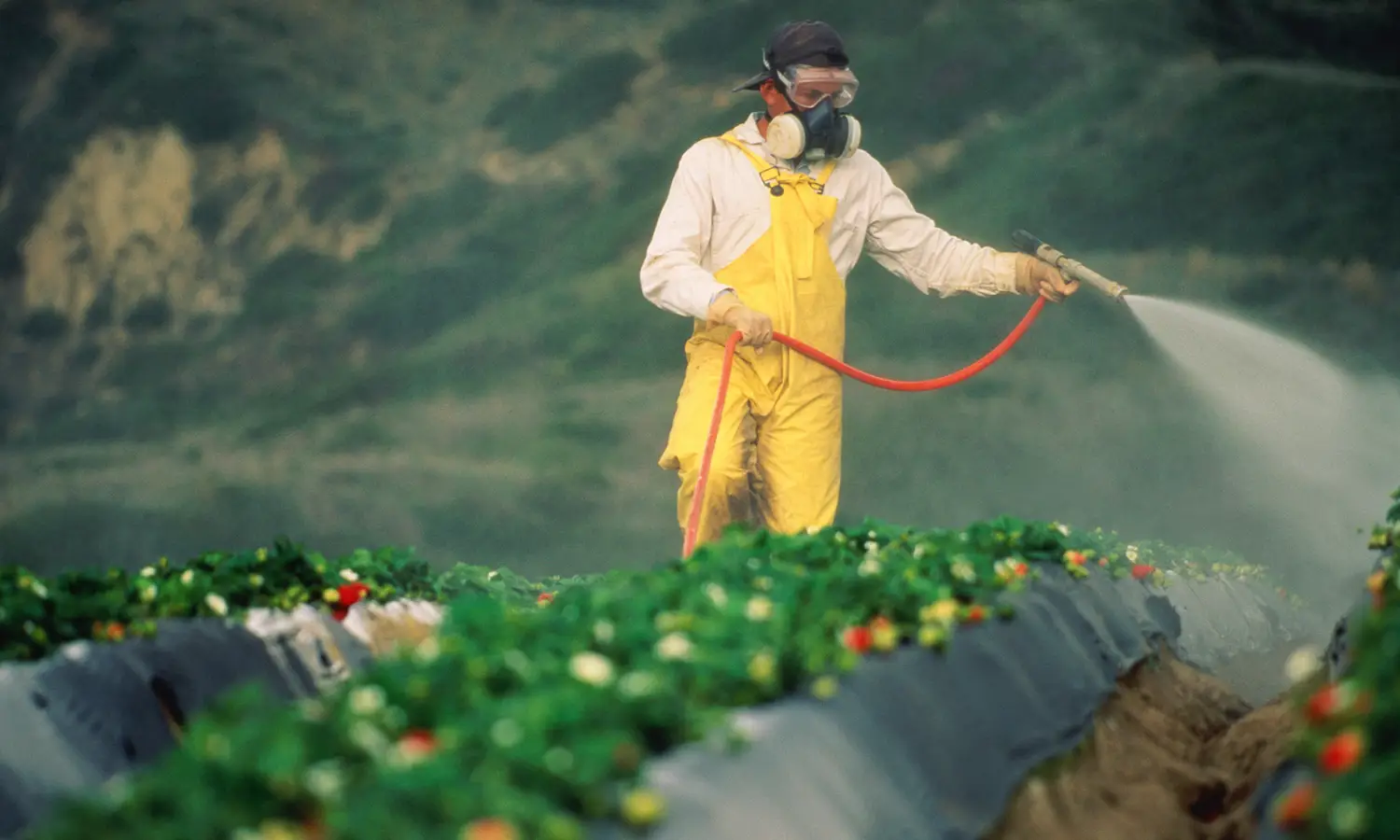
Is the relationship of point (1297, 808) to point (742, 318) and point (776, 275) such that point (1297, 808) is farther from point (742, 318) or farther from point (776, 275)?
point (776, 275)

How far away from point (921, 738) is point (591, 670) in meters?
0.84

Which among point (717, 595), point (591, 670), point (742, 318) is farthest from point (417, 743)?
point (742, 318)

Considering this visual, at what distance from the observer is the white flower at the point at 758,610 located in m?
3.03

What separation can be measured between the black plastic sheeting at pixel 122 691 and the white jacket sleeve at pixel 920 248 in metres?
2.95

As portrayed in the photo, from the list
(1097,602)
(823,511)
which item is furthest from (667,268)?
(1097,602)

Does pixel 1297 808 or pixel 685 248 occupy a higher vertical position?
pixel 685 248

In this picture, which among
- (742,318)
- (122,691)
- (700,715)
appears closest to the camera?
(700,715)

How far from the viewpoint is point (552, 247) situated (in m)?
10.2

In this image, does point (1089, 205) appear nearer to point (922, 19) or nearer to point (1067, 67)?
point (1067, 67)

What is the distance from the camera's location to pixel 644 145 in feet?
33.4

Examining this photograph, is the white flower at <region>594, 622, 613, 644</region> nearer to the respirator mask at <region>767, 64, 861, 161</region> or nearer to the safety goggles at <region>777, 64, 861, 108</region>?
the respirator mask at <region>767, 64, 861, 161</region>

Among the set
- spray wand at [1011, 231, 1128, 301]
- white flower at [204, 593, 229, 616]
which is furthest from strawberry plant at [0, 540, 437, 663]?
spray wand at [1011, 231, 1128, 301]

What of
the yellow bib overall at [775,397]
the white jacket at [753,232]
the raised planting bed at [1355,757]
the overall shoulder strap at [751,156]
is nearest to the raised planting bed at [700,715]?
the raised planting bed at [1355,757]

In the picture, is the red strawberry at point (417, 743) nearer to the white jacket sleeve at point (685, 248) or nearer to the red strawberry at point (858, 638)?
the red strawberry at point (858, 638)
